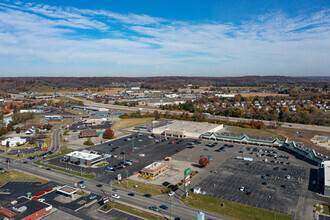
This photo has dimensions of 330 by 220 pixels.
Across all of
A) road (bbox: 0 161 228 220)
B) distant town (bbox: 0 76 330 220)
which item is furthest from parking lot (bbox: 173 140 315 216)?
road (bbox: 0 161 228 220)

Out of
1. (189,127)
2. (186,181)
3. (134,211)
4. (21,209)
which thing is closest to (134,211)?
(134,211)

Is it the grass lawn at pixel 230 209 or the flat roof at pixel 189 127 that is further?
the flat roof at pixel 189 127

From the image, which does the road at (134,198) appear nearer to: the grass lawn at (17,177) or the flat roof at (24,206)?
the grass lawn at (17,177)

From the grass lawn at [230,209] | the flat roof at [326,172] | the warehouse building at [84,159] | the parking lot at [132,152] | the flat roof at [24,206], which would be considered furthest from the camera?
the warehouse building at [84,159]

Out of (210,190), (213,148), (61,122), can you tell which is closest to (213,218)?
(210,190)

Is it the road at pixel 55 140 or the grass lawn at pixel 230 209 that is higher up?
the road at pixel 55 140

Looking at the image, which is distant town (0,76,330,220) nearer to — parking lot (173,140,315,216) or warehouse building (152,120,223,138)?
parking lot (173,140,315,216)

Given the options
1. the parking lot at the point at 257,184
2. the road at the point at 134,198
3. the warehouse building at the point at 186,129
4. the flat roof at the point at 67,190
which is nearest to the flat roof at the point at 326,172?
the parking lot at the point at 257,184

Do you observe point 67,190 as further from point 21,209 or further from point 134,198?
point 134,198
